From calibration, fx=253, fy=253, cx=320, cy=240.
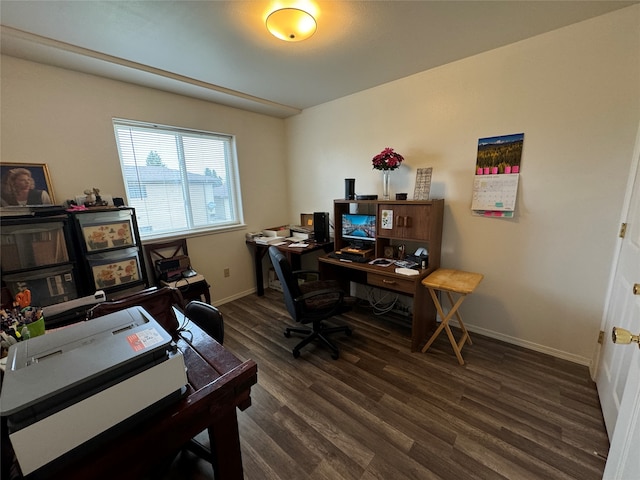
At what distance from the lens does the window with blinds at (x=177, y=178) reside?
8.54ft

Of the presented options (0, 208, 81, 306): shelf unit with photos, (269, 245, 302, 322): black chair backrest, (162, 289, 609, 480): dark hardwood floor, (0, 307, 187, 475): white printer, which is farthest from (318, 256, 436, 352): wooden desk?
(0, 208, 81, 306): shelf unit with photos

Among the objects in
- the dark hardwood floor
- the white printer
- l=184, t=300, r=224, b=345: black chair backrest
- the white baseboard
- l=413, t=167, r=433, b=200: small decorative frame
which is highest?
l=413, t=167, r=433, b=200: small decorative frame

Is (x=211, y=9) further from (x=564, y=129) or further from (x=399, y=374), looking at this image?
(x=399, y=374)

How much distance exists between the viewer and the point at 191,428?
2.73 ft

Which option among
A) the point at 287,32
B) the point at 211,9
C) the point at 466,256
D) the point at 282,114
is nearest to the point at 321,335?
the point at 466,256

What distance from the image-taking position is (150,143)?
2693mm

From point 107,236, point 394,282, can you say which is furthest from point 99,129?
point 394,282

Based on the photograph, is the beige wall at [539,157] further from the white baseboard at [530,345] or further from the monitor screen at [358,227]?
the monitor screen at [358,227]

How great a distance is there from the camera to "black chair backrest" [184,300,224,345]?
1.35 meters

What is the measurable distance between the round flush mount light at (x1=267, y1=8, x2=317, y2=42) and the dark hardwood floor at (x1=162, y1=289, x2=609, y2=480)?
241 centimetres

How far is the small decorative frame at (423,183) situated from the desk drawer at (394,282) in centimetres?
84

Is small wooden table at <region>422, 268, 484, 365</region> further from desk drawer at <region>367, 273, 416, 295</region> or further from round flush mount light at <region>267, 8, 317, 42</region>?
round flush mount light at <region>267, 8, 317, 42</region>

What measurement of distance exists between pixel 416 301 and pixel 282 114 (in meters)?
3.01

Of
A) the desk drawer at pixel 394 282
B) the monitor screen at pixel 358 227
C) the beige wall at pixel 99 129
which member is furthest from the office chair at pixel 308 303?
the beige wall at pixel 99 129
